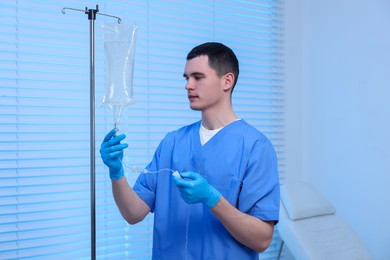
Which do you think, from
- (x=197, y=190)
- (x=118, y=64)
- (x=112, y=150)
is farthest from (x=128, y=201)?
(x=118, y=64)

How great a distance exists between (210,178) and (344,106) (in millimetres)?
1282

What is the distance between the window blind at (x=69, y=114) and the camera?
1674 millimetres

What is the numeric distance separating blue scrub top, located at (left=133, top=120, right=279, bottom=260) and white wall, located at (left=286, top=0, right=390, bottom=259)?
105 cm

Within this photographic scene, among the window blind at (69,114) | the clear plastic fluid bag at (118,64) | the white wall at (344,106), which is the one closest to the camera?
the clear plastic fluid bag at (118,64)

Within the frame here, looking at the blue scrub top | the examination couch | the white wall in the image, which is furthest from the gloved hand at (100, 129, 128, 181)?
the white wall

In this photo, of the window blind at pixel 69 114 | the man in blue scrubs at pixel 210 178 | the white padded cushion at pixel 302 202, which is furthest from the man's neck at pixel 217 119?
the white padded cushion at pixel 302 202

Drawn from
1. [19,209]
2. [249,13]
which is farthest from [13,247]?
[249,13]

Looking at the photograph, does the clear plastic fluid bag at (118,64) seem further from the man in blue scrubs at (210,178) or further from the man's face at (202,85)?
the man's face at (202,85)

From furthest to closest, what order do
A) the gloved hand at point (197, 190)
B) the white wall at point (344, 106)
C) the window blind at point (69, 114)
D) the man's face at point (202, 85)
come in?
the white wall at point (344, 106) < the window blind at point (69, 114) < the man's face at point (202, 85) < the gloved hand at point (197, 190)

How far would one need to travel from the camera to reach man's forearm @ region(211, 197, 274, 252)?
1.13 m

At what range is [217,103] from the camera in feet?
4.45

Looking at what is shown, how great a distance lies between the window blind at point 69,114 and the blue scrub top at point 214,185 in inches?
14.3

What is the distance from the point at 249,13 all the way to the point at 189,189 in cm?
154

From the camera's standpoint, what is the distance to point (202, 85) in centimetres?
132
